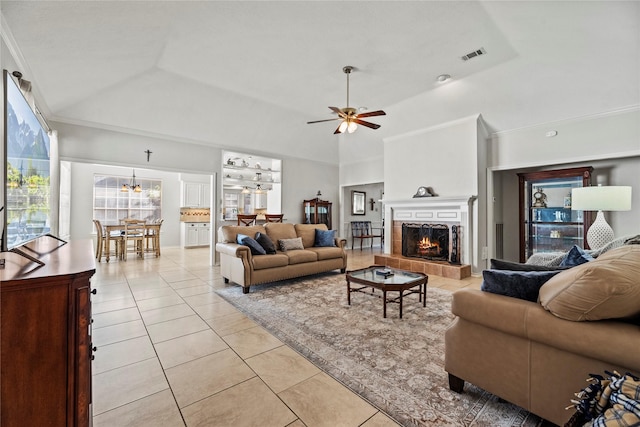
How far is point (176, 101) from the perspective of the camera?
4973mm

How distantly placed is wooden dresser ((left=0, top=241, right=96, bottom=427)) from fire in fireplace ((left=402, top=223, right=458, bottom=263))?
17.8 ft

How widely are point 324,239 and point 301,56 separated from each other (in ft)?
10.1

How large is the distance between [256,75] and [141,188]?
20.7ft

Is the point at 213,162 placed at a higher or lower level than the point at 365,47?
lower

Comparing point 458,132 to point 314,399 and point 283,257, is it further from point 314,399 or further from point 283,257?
point 314,399

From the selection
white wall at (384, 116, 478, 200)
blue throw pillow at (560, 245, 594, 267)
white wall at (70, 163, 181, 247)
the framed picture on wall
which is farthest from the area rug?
white wall at (70, 163, 181, 247)

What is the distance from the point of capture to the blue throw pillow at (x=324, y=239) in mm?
5297

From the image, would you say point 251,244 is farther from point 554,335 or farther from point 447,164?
point 447,164

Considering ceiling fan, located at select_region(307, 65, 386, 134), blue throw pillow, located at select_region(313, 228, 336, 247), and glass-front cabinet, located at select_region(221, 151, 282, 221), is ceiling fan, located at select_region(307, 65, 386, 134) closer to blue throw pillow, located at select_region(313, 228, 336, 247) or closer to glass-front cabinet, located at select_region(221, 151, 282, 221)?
blue throw pillow, located at select_region(313, 228, 336, 247)

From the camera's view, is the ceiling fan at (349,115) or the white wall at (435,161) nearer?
the ceiling fan at (349,115)

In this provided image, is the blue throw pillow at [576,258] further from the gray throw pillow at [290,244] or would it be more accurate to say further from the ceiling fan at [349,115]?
the gray throw pillow at [290,244]

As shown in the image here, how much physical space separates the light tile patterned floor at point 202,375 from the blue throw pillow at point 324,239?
2286 millimetres

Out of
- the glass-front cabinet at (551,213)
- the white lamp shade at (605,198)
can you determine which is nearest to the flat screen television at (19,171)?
the white lamp shade at (605,198)

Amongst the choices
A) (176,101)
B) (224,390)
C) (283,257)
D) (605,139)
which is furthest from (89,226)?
(605,139)
